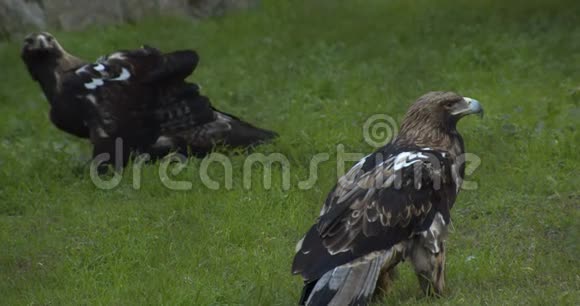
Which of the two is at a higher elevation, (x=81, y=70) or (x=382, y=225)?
(x=382, y=225)

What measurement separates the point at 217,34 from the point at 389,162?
1048cm

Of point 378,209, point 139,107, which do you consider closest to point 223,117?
point 139,107

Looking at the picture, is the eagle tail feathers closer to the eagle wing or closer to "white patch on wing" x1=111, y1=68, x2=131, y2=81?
the eagle wing

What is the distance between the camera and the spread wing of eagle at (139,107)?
11.9 meters

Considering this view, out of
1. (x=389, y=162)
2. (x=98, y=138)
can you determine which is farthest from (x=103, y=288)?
(x=98, y=138)

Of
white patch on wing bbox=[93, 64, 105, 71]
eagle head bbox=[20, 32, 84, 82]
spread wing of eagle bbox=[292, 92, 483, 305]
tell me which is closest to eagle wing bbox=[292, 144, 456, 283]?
spread wing of eagle bbox=[292, 92, 483, 305]

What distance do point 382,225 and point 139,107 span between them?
17.1 feet

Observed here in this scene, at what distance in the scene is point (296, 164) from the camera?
11.5 metres

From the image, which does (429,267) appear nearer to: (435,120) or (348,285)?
(348,285)

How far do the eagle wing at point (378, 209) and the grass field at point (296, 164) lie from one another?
0.55 m

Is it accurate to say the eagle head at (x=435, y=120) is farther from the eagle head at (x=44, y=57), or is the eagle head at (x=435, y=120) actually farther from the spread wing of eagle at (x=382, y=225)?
the eagle head at (x=44, y=57)

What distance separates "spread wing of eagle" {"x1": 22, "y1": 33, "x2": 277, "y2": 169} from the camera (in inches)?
467

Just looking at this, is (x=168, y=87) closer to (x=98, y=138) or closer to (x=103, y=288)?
(x=98, y=138)

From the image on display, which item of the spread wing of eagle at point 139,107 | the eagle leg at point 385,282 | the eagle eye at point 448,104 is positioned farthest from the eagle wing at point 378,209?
the spread wing of eagle at point 139,107
